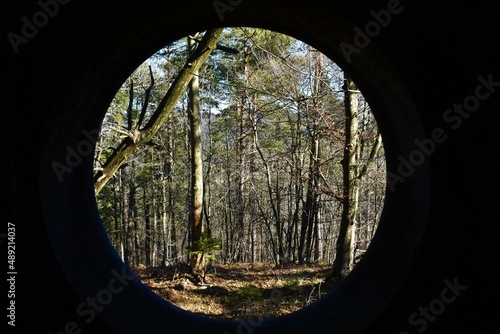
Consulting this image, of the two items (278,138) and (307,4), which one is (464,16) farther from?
(278,138)

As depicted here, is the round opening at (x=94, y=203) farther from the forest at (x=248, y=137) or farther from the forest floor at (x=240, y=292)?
the forest floor at (x=240, y=292)

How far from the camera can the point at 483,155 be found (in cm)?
185

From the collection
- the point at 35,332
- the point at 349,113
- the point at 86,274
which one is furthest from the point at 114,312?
the point at 349,113

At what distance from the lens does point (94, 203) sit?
7.30 feet

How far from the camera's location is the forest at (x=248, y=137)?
27.2 feet

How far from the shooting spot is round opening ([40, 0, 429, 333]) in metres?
1.93

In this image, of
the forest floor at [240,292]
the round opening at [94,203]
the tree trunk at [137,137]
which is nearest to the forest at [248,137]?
the tree trunk at [137,137]

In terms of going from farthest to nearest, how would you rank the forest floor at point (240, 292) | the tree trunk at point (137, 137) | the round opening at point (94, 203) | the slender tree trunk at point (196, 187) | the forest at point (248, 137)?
1. the slender tree trunk at point (196, 187)
2. the forest floor at point (240, 292)
3. the forest at point (248, 137)
4. the tree trunk at point (137, 137)
5. the round opening at point (94, 203)

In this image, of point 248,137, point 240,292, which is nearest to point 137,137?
point 240,292

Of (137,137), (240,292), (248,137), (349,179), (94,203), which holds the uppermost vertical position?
(248,137)

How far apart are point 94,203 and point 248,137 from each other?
56.2 ft

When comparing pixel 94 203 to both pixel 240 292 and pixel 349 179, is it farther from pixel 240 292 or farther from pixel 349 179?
pixel 349 179

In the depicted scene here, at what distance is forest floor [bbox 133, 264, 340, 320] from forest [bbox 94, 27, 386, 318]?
538 mm

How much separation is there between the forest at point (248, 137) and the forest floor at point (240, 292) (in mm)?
538
